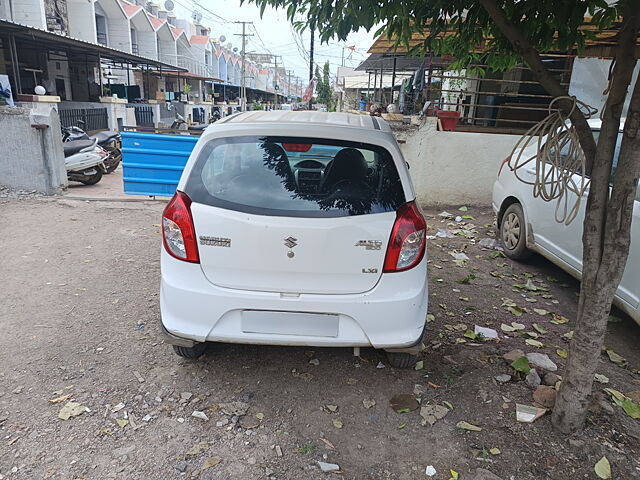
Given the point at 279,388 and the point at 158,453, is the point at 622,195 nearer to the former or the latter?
the point at 279,388

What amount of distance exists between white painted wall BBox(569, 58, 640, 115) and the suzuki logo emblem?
7779 millimetres

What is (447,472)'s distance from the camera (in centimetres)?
228

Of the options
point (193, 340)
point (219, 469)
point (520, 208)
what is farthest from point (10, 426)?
point (520, 208)

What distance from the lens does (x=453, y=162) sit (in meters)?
7.77

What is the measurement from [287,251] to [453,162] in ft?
19.3

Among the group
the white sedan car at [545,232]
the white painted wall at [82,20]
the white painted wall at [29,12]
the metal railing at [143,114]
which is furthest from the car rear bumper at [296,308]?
the white painted wall at [82,20]

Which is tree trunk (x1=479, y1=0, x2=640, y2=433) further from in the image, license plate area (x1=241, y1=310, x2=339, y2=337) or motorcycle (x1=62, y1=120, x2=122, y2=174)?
motorcycle (x1=62, y1=120, x2=122, y2=174)

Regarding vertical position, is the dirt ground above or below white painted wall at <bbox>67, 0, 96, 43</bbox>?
below

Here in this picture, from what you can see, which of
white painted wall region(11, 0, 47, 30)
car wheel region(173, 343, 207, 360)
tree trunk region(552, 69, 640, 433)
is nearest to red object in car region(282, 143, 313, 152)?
car wheel region(173, 343, 207, 360)

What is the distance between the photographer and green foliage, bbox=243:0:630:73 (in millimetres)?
2457

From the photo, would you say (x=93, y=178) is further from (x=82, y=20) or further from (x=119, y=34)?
(x=119, y=34)

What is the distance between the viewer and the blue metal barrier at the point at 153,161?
7844mm

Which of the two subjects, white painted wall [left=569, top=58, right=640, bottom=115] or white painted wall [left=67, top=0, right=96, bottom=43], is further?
white painted wall [left=67, top=0, right=96, bottom=43]

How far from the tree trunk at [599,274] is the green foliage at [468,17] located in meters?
0.62
